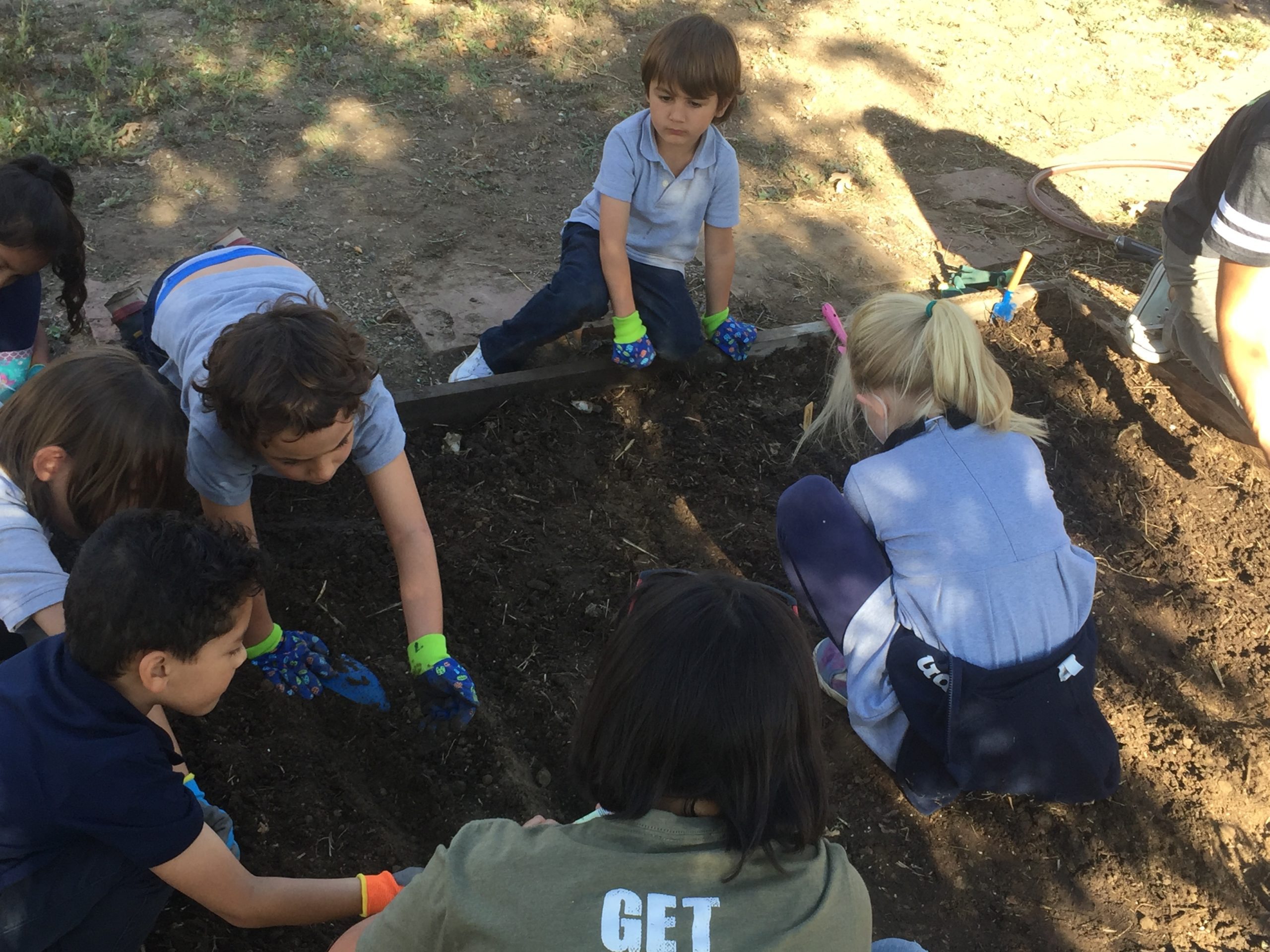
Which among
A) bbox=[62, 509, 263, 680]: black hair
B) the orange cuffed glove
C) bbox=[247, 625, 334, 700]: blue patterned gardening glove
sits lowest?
bbox=[247, 625, 334, 700]: blue patterned gardening glove

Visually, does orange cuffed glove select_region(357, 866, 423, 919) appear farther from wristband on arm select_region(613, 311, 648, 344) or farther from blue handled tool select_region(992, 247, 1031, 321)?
blue handled tool select_region(992, 247, 1031, 321)

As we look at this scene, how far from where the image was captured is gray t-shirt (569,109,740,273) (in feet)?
11.0

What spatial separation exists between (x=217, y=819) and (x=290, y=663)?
518 millimetres

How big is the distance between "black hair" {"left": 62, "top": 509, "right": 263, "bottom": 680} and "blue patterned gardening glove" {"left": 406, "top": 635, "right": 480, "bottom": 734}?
714 mm

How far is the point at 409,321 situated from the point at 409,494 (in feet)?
5.02

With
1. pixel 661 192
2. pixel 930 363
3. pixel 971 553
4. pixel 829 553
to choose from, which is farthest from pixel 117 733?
pixel 661 192

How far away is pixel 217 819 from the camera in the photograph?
6.61 ft

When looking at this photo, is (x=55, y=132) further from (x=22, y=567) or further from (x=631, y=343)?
(x=22, y=567)

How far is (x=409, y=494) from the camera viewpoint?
8.18ft

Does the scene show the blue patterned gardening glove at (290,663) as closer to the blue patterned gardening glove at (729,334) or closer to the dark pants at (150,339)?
the dark pants at (150,339)

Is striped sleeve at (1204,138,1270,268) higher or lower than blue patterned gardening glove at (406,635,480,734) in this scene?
Result: higher

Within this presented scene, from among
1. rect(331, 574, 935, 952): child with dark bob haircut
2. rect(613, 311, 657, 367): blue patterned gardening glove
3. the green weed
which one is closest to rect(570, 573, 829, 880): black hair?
rect(331, 574, 935, 952): child with dark bob haircut

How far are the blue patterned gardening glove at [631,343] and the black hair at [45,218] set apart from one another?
1.65 meters

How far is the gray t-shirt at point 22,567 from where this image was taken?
1.92 meters
